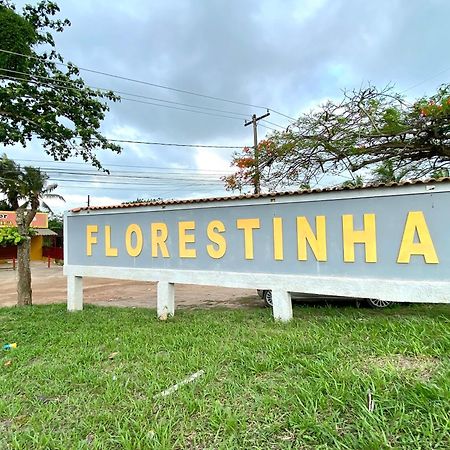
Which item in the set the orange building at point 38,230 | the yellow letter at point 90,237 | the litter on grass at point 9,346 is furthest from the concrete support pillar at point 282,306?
the orange building at point 38,230

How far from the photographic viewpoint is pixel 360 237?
5059mm

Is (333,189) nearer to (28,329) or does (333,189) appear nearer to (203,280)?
(203,280)

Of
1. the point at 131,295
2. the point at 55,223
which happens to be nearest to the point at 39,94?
the point at 131,295

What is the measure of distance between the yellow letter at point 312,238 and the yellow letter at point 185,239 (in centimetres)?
190

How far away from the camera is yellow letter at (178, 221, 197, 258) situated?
6551mm

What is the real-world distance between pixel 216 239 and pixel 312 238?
164 centimetres

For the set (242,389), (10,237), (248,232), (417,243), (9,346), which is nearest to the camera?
(242,389)

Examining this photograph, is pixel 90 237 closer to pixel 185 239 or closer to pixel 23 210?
pixel 185 239

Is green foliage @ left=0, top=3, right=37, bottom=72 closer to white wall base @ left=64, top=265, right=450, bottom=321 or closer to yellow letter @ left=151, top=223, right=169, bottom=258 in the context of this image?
white wall base @ left=64, top=265, right=450, bottom=321

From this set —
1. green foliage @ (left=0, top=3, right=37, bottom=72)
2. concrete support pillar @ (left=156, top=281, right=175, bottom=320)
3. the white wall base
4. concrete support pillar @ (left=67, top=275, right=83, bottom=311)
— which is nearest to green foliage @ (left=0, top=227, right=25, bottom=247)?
the white wall base

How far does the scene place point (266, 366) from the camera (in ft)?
11.3

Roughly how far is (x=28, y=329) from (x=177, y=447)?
4.84 m

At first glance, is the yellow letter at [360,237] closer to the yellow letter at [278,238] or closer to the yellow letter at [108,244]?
the yellow letter at [278,238]

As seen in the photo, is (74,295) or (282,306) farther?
(74,295)
